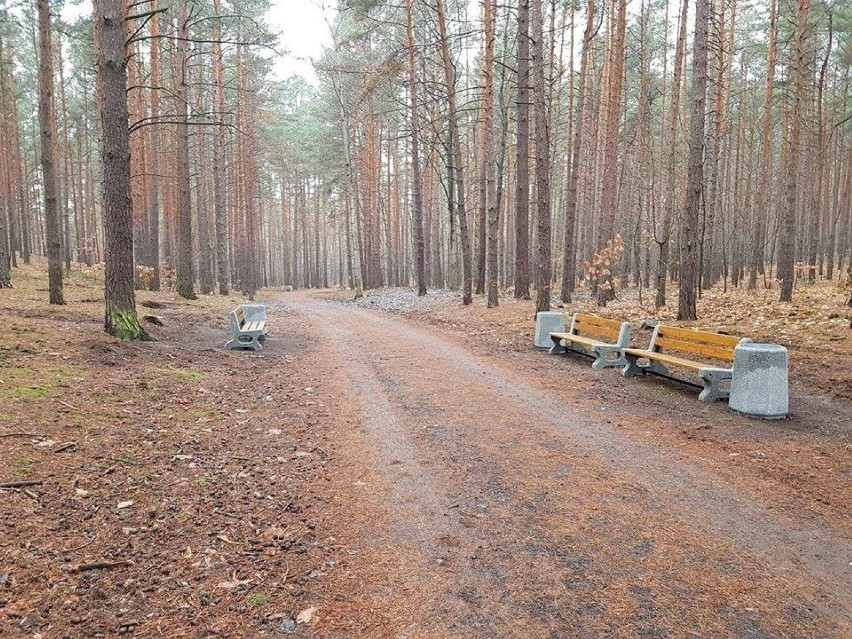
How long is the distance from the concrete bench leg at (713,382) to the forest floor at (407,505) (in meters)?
0.28

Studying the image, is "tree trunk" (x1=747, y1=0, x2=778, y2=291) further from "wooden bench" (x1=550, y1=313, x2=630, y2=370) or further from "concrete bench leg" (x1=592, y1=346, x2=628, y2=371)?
"concrete bench leg" (x1=592, y1=346, x2=628, y2=371)

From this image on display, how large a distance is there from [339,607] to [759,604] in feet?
7.04

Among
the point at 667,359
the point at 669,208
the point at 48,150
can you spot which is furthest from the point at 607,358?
the point at 48,150

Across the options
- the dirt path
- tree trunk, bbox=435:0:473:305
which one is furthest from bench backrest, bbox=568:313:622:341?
tree trunk, bbox=435:0:473:305

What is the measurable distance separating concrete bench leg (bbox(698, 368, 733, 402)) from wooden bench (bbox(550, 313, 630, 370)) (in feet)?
6.37

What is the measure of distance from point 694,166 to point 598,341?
4895mm

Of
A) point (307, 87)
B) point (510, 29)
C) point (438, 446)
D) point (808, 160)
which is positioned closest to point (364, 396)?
point (438, 446)

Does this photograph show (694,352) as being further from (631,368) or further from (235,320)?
(235,320)

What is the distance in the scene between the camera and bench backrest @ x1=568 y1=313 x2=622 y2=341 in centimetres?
884

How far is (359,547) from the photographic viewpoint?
3.25 meters

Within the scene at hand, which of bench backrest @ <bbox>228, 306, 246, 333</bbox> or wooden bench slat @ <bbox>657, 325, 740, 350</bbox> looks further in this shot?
bench backrest @ <bbox>228, 306, 246, 333</bbox>

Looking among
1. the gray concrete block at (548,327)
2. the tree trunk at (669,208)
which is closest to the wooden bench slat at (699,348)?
the gray concrete block at (548,327)

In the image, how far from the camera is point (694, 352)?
23.1 feet

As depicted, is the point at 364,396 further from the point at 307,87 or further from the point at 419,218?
the point at 307,87
